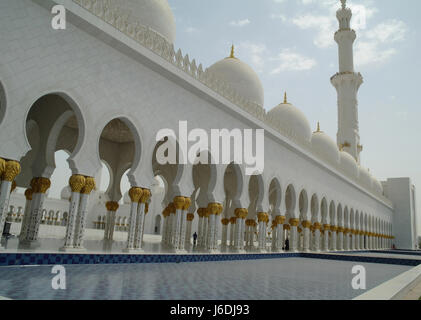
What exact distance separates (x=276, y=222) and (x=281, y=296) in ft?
24.7

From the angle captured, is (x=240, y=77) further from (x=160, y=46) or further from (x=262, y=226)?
(x=262, y=226)

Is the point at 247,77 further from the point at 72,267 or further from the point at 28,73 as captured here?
the point at 72,267

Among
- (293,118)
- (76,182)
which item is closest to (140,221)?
(76,182)

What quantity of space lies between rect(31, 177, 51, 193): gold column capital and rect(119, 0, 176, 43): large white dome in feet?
12.6

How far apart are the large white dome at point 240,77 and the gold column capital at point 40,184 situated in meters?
6.08

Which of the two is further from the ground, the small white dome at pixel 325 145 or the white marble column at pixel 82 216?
the small white dome at pixel 325 145

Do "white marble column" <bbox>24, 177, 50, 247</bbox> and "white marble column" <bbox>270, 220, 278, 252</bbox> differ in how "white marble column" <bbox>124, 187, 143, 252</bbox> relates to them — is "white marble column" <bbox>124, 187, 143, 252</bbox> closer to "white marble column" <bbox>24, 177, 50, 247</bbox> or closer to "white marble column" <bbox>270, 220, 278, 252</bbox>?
"white marble column" <bbox>24, 177, 50, 247</bbox>

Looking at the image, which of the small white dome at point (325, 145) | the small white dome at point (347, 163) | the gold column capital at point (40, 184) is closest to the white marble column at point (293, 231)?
the small white dome at point (325, 145)

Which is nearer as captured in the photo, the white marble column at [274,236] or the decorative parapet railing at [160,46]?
the decorative parapet railing at [160,46]

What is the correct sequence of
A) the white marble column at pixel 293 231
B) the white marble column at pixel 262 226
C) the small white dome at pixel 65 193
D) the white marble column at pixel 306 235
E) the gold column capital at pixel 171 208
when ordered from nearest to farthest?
the white marble column at pixel 262 226
the gold column capital at pixel 171 208
the white marble column at pixel 293 231
the white marble column at pixel 306 235
the small white dome at pixel 65 193

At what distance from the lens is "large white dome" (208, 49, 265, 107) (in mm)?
10703

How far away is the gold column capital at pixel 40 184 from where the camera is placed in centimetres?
644

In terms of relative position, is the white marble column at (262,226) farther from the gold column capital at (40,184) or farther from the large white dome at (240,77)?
the gold column capital at (40,184)

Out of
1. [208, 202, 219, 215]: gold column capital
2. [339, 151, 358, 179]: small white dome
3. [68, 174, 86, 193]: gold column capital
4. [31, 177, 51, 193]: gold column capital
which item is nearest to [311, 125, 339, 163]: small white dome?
[339, 151, 358, 179]: small white dome
